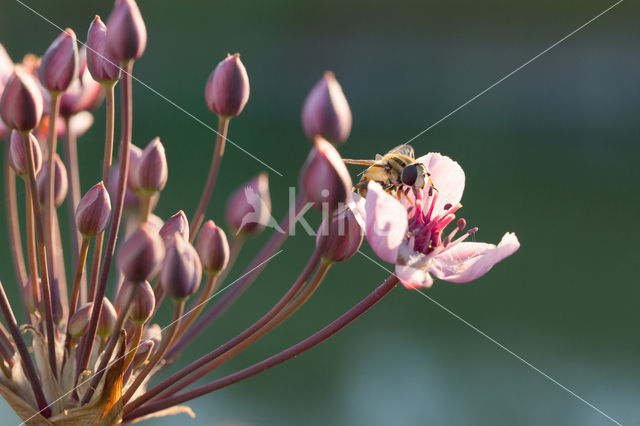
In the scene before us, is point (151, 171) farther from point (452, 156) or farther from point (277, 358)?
point (452, 156)

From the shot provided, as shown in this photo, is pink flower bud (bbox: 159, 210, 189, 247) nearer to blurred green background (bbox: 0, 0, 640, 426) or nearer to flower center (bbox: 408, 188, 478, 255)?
flower center (bbox: 408, 188, 478, 255)

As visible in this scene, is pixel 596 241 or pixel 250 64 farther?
pixel 250 64

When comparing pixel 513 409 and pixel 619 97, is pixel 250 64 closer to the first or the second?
pixel 619 97

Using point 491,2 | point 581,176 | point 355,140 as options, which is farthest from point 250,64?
point 581,176

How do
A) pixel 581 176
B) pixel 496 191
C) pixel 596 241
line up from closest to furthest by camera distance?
pixel 596 241
pixel 496 191
pixel 581 176

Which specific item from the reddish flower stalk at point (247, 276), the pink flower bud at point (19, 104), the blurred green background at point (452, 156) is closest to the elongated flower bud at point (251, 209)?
the reddish flower stalk at point (247, 276)

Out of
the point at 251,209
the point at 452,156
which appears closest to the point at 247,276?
the point at 251,209

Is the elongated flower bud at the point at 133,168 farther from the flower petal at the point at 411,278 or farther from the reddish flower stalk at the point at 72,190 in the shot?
the flower petal at the point at 411,278
